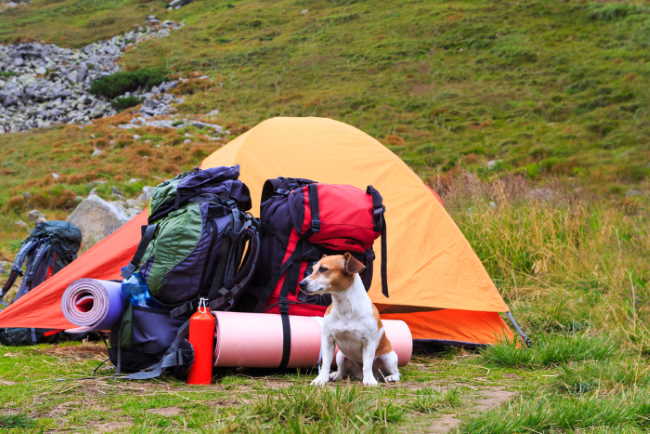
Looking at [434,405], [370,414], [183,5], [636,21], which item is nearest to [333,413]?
[370,414]

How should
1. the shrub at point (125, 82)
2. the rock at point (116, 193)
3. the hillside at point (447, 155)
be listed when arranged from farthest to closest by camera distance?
1. the shrub at point (125, 82)
2. the rock at point (116, 193)
3. the hillside at point (447, 155)

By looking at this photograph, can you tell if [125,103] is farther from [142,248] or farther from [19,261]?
[142,248]

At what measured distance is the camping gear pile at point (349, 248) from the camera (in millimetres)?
4816

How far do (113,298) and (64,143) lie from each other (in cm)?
1967

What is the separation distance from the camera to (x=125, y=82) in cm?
3303

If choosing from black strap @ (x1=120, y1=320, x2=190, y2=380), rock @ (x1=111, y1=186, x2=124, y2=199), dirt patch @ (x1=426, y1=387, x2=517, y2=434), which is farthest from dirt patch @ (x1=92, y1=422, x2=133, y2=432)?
rock @ (x1=111, y1=186, x2=124, y2=199)

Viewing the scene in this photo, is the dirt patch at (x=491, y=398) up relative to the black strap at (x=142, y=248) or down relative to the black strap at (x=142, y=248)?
down

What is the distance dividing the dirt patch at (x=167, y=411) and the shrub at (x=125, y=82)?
30.9m

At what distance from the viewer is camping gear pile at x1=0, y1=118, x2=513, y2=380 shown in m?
4.82

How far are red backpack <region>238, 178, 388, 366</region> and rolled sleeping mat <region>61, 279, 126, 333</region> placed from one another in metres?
1.11

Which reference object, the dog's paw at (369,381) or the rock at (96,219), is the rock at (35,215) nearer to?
the rock at (96,219)

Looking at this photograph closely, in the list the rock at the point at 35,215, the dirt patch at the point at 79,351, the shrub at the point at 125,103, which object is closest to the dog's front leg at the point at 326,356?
the dirt patch at the point at 79,351

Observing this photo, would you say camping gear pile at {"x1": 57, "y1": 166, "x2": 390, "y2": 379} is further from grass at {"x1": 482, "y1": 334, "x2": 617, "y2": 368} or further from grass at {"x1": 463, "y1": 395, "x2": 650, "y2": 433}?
grass at {"x1": 463, "y1": 395, "x2": 650, "y2": 433}

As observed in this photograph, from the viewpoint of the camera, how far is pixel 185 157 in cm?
1883
